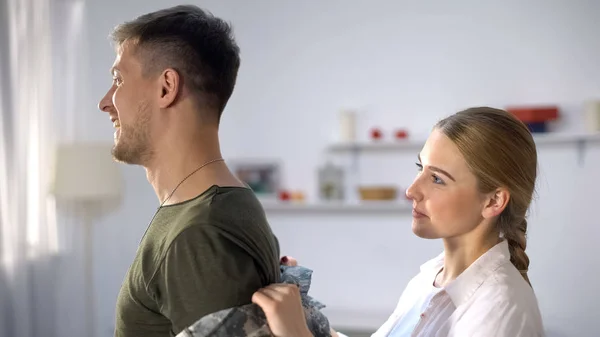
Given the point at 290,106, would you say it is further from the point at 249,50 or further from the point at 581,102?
the point at 581,102

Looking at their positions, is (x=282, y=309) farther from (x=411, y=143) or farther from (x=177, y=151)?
(x=411, y=143)

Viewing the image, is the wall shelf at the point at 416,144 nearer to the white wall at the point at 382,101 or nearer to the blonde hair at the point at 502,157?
the white wall at the point at 382,101

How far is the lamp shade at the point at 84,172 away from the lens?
444 cm

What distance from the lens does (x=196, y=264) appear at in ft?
3.80

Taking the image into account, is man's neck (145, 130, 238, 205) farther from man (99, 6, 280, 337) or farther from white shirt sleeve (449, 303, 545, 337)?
white shirt sleeve (449, 303, 545, 337)

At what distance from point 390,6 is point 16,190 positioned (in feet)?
8.99

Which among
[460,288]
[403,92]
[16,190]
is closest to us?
[460,288]

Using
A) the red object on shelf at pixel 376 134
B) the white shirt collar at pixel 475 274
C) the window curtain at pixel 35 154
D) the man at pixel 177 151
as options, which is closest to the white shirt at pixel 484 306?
the white shirt collar at pixel 475 274

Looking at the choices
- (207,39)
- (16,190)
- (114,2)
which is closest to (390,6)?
(114,2)

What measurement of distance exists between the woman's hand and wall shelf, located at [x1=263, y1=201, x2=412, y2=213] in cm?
348

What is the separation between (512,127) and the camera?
5.73ft

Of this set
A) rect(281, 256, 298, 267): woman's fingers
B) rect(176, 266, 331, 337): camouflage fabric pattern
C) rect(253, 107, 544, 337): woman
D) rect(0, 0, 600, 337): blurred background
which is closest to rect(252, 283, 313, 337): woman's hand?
rect(176, 266, 331, 337): camouflage fabric pattern

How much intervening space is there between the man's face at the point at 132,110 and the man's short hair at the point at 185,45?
3cm

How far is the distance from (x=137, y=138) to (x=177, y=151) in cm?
8
